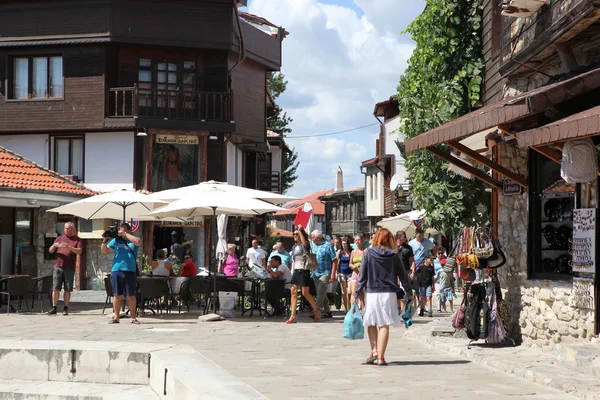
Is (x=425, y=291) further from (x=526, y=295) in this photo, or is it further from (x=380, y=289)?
(x=380, y=289)

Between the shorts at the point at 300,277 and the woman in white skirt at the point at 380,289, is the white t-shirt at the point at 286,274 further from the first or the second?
the woman in white skirt at the point at 380,289

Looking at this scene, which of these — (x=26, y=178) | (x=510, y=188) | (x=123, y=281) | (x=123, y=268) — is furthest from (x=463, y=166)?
(x=26, y=178)

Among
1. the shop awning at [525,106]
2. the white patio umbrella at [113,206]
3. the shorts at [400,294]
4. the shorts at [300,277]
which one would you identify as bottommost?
the shorts at [300,277]

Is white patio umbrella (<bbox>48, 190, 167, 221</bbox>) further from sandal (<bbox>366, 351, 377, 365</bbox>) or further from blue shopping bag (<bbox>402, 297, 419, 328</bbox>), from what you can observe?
sandal (<bbox>366, 351, 377, 365</bbox>)

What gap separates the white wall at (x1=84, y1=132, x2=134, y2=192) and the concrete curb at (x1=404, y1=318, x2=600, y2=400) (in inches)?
841

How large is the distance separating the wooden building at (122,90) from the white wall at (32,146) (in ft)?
0.12

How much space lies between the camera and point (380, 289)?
11.7 m

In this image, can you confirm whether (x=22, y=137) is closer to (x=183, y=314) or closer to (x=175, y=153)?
(x=175, y=153)

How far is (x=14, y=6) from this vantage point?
3512 centimetres

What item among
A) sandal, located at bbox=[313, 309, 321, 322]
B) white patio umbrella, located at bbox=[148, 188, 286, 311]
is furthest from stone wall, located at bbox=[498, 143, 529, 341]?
white patio umbrella, located at bbox=[148, 188, 286, 311]

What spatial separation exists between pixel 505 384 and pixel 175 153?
86.2 feet

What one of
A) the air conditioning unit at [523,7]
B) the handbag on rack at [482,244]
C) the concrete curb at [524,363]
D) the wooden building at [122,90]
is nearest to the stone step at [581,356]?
the concrete curb at [524,363]

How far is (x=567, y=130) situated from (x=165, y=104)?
26386 mm

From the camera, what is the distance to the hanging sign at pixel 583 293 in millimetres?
10875
